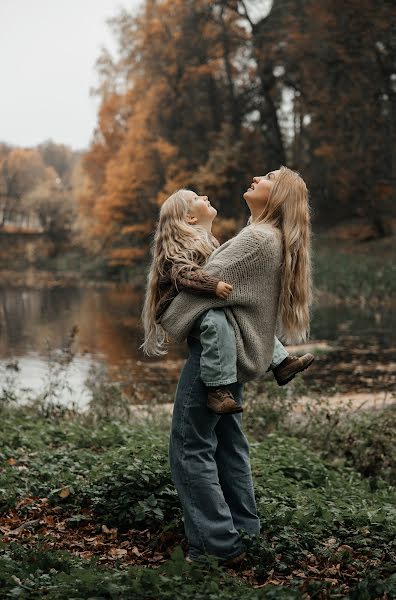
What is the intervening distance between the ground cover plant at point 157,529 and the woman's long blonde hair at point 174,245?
1112mm

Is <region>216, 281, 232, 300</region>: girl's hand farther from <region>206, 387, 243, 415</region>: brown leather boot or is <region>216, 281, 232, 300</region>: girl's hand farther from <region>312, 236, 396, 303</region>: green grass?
<region>312, 236, 396, 303</region>: green grass

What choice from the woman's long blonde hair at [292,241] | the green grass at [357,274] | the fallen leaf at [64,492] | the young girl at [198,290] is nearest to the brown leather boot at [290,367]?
the young girl at [198,290]

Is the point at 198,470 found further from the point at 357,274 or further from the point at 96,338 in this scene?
the point at 357,274

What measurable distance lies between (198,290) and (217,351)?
31 centimetres

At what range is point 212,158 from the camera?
31203 millimetres

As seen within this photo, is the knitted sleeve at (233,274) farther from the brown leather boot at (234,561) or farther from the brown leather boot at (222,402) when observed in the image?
the brown leather boot at (234,561)

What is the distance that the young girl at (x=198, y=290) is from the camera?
12.2 ft

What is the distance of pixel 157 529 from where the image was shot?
4504mm

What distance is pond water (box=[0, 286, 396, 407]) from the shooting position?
1123 cm

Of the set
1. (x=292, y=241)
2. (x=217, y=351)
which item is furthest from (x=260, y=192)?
(x=217, y=351)

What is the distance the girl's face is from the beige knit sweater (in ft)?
0.82

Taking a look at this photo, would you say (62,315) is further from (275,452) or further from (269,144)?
(275,452)

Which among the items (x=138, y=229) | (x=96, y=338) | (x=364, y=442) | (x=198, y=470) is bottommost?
(x=364, y=442)

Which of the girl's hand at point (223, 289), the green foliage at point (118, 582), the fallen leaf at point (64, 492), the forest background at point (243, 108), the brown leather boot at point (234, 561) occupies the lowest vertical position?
the brown leather boot at point (234, 561)
